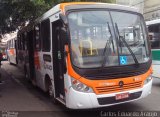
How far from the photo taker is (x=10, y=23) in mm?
16875

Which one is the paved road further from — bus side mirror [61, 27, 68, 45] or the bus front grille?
bus side mirror [61, 27, 68, 45]

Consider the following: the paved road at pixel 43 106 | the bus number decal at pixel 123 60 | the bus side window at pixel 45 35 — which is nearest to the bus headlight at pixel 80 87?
the bus number decal at pixel 123 60

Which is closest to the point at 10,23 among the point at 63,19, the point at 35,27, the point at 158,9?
the point at 35,27

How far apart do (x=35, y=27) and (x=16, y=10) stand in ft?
6.27

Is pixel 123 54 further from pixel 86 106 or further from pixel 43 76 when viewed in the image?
pixel 43 76

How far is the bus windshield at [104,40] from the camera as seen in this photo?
7398mm

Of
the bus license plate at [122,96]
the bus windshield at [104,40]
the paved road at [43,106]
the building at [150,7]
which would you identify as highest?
the building at [150,7]

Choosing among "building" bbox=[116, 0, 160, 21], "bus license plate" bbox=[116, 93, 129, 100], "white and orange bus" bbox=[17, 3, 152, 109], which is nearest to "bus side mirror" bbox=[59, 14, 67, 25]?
"white and orange bus" bbox=[17, 3, 152, 109]

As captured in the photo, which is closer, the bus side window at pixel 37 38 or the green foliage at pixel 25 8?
the bus side window at pixel 37 38

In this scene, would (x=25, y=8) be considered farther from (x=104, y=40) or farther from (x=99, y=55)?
(x=99, y=55)

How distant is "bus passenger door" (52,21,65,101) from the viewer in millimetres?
8133

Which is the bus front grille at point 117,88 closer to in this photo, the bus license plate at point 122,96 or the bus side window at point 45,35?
the bus license plate at point 122,96

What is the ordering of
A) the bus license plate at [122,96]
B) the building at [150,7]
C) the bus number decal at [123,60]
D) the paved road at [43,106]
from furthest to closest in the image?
the building at [150,7]
the paved road at [43,106]
the bus number decal at [123,60]
the bus license plate at [122,96]

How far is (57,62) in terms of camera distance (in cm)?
863
